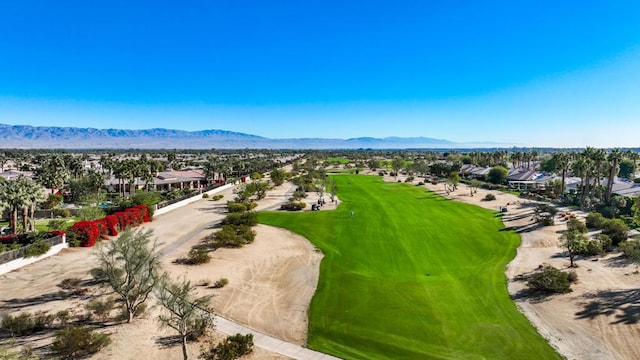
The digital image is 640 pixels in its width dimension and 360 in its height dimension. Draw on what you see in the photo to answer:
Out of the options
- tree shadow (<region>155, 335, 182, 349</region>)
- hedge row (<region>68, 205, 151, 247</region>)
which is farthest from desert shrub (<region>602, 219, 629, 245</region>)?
hedge row (<region>68, 205, 151, 247</region>)

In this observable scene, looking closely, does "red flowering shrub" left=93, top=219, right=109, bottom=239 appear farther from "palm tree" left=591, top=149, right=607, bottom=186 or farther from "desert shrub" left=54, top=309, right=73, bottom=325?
"palm tree" left=591, top=149, right=607, bottom=186

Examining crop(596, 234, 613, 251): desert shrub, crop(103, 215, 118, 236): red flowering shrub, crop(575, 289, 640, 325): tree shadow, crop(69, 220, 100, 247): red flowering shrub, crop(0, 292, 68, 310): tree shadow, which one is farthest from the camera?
crop(103, 215, 118, 236): red flowering shrub

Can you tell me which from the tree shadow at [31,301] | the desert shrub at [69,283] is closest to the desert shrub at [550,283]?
the tree shadow at [31,301]

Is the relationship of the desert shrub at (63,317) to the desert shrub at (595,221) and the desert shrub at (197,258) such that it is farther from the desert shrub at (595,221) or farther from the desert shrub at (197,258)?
the desert shrub at (595,221)

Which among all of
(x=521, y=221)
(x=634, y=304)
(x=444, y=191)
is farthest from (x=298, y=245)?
(x=444, y=191)

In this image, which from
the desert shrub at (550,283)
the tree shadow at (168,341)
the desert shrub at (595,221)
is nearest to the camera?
the tree shadow at (168,341)

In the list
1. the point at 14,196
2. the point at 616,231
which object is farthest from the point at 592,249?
the point at 14,196
